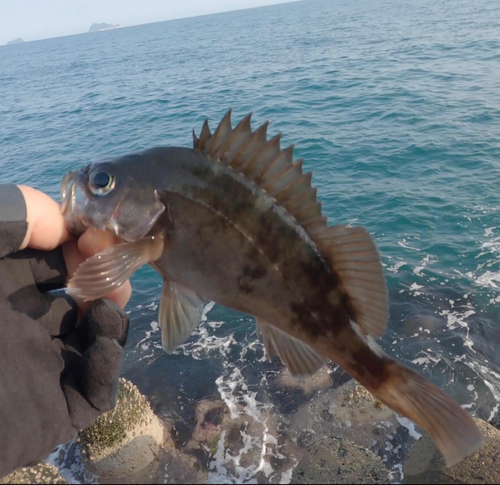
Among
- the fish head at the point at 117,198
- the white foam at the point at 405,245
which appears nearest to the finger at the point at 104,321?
the fish head at the point at 117,198

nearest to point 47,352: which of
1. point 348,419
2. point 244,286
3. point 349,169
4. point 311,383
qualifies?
point 244,286

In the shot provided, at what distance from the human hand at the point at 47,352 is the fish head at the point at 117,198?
0.20 metres

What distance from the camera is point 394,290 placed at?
10.7 m

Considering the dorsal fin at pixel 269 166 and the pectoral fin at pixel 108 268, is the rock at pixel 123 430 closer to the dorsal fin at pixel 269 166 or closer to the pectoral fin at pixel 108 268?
the pectoral fin at pixel 108 268

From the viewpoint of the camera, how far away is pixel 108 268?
2.67m

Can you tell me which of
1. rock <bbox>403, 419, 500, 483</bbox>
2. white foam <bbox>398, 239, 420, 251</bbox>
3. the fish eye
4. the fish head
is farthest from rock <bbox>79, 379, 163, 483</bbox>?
white foam <bbox>398, 239, 420, 251</bbox>

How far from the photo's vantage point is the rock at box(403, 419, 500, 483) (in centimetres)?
234

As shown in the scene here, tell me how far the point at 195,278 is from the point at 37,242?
1150mm

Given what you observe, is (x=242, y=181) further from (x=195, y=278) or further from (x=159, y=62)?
(x=159, y=62)

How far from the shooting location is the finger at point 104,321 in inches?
124

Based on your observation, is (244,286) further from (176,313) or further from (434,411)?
(434,411)

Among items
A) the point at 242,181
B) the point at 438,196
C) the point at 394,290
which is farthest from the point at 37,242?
the point at 438,196

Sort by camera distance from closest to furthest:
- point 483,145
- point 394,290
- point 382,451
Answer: point 382,451, point 394,290, point 483,145

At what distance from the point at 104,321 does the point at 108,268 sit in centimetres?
66
